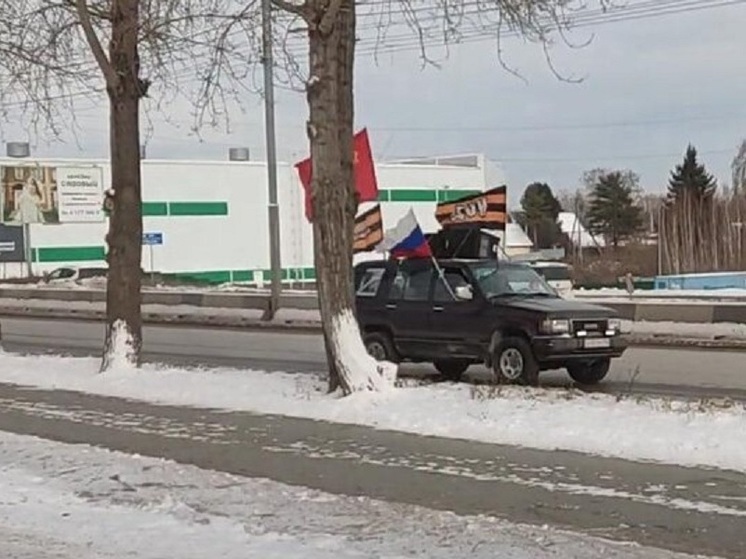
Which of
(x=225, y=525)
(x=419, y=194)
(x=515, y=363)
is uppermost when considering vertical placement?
(x=419, y=194)

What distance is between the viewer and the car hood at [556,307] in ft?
54.0

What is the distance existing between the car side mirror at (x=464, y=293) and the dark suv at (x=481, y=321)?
0.04 feet

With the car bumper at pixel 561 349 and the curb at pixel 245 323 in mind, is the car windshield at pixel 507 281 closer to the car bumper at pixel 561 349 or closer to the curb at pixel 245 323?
the car bumper at pixel 561 349

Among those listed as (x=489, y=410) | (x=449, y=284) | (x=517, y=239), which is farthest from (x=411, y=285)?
(x=517, y=239)

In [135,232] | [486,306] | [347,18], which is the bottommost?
[486,306]

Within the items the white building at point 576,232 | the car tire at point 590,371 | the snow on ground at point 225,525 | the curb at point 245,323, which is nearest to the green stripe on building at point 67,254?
the curb at point 245,323

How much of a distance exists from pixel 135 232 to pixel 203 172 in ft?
214

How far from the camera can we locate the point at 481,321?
671 inches

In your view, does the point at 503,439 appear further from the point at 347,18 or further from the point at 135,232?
the point at 135,232

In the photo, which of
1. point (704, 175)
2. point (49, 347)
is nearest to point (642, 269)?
point (704, 175)

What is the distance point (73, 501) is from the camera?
9289mm

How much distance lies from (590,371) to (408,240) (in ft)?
10.2

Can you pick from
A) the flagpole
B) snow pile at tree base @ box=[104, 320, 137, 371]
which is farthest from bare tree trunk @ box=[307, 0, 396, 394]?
snow pile at tree base @ box=[104, 320, 137, 371]

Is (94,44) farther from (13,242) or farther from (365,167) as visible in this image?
(13,242)
